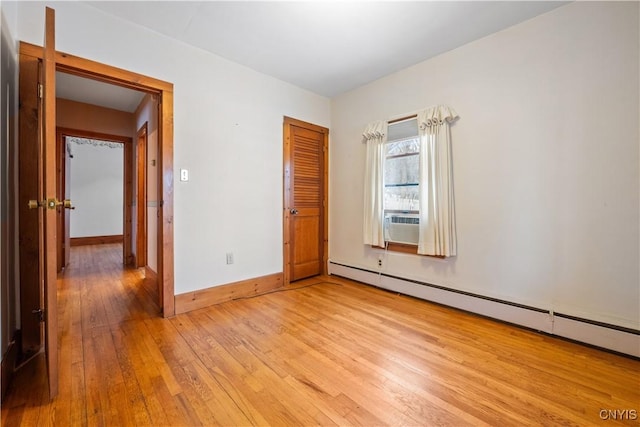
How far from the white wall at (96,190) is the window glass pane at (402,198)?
716 cm

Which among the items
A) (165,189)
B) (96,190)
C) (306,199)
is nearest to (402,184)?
(306,199)

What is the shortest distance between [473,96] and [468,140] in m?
0.40

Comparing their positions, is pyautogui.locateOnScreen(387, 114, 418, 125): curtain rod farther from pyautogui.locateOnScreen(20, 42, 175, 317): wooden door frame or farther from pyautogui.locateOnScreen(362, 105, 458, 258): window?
pyautogui.locateOnScreen(20, 42, 175, 317): wooden door frame

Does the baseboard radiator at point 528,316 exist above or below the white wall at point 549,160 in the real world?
below

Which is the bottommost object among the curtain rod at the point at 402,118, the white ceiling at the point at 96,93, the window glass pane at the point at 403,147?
the window glass pane at the point at 403,147

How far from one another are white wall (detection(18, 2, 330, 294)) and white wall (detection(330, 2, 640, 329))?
1.72 metres

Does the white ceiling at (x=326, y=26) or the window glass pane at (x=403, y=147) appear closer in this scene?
the white ceiling at (x=326, y=26)

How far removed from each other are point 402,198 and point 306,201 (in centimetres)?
127

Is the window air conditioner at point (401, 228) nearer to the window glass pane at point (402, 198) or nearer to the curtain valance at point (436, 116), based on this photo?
→ the window glass pane at point (402, 198)

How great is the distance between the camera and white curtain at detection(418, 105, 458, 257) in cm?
266

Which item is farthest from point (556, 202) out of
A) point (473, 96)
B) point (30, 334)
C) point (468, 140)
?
point (30, 334)

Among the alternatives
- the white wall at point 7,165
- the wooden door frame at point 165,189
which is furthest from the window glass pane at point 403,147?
the white wall at point 7,165

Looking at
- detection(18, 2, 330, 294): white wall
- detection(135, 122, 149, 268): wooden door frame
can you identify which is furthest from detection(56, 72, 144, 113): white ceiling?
detection(18, 2, 330, 294): white wall

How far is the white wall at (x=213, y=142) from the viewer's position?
7.14 feet
